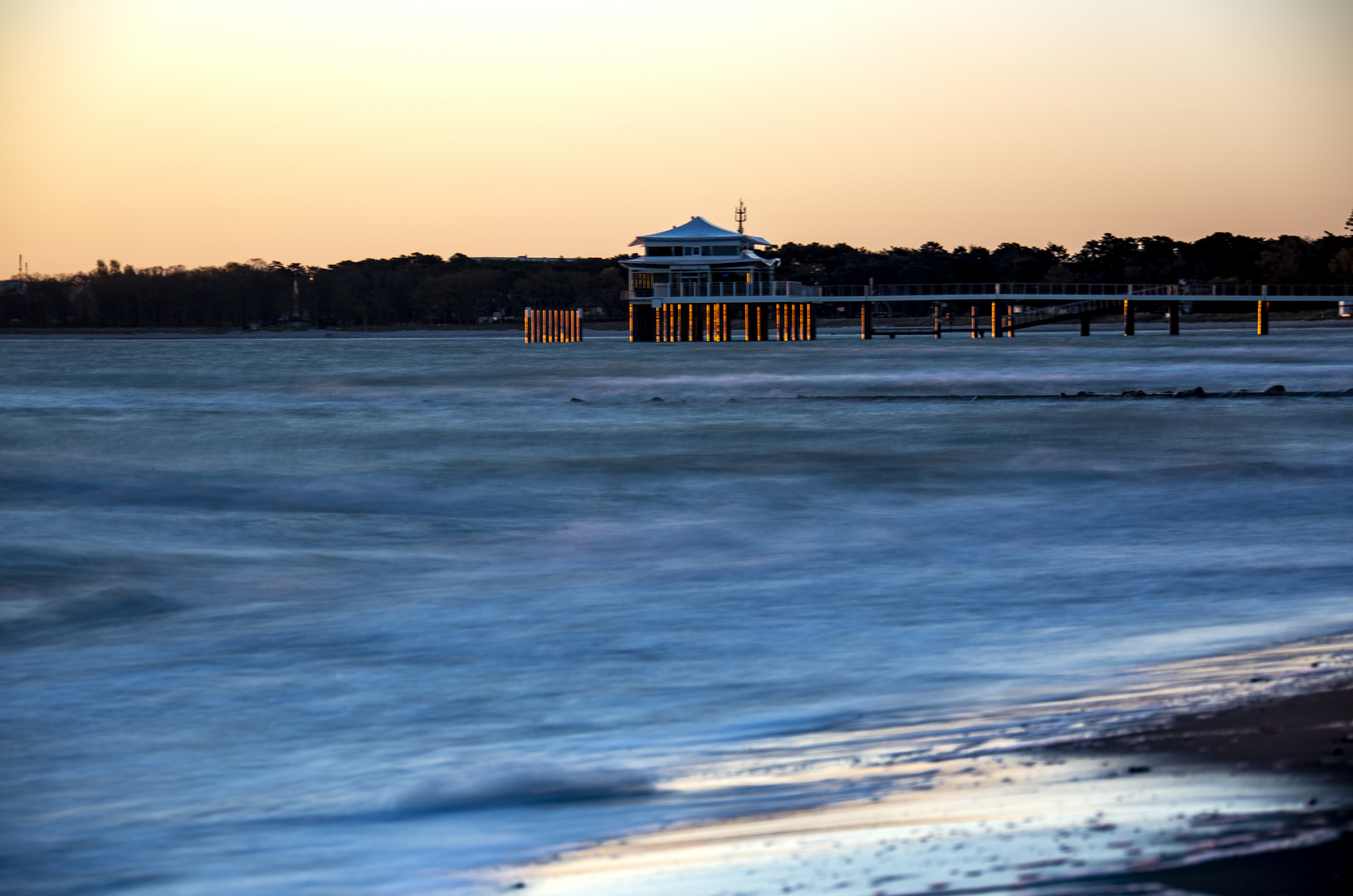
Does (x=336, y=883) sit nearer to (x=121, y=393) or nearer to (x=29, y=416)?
(x=29, y=416)

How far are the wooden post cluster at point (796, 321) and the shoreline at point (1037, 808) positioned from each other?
85130 millimetres

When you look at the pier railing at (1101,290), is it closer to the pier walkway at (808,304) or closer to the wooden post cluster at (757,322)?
the pier walkway at (808,304)

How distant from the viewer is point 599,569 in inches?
411

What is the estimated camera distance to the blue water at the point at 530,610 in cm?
450

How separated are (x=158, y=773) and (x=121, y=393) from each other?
141 ft

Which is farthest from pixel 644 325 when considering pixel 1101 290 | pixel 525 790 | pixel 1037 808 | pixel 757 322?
pixel 1037 808

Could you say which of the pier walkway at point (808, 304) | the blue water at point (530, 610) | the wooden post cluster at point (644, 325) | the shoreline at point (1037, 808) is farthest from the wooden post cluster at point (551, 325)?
the shoreline at point (1037, 808)

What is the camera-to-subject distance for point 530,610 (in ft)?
27.9

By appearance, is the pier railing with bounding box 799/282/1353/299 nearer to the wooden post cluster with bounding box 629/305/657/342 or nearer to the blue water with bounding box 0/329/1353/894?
the wooden post cluster with bounding box 629/305/657/342

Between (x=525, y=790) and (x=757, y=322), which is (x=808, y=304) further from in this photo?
(x=525, y=790)

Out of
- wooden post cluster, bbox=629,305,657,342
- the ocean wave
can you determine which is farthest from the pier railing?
the ocean wave

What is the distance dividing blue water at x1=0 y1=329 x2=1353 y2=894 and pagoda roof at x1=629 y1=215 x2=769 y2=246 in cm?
5544

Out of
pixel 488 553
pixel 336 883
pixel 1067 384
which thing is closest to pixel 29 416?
pixel 488 553

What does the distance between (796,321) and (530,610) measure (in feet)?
285
